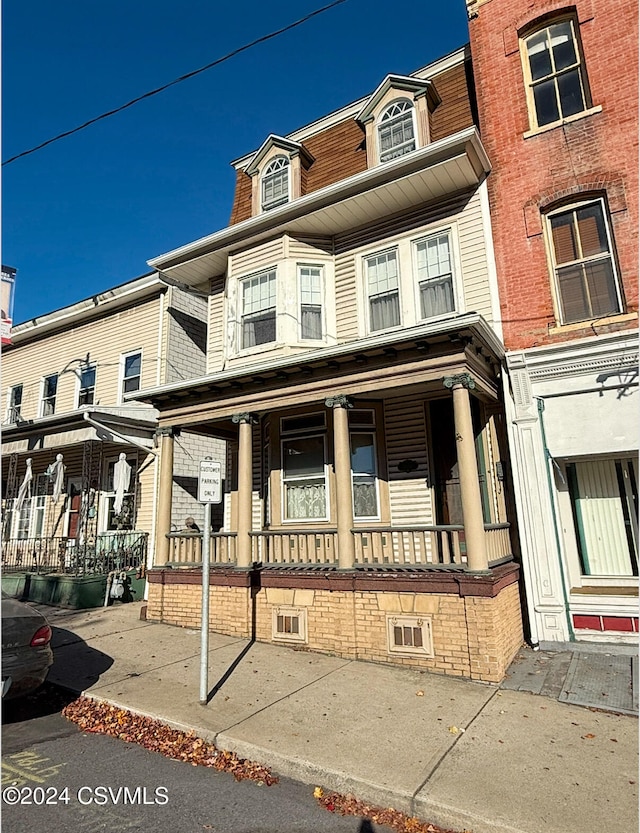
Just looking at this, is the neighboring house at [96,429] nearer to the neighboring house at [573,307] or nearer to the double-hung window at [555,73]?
the neighboring house at [573,307]

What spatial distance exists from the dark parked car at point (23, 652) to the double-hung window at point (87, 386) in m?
10.7

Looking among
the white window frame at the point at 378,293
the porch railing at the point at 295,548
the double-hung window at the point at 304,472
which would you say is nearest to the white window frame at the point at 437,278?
the white window frame at the point at 378,293

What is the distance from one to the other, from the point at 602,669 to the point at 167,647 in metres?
6.38

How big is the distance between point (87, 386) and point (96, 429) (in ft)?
12.7

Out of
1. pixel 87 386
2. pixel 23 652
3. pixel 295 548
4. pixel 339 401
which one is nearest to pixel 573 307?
pixel 339 401

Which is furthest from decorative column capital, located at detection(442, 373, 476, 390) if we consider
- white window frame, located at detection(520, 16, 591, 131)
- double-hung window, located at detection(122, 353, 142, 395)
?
double-hung window, located at detection(122, 353, 142, 395)

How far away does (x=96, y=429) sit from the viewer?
12336 mm

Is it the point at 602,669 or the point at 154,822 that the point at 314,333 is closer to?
the point at 602,669

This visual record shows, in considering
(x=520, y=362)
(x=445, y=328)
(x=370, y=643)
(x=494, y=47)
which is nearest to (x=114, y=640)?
(x=370, y=643)

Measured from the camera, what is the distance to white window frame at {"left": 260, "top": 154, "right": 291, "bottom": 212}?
456 inches

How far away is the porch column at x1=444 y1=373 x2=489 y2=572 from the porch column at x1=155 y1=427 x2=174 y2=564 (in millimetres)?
5834

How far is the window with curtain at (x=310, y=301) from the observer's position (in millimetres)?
10445

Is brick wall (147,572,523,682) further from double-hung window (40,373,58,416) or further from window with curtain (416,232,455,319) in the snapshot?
double-hung window (40,373,58,416)

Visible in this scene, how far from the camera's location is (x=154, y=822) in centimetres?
366
